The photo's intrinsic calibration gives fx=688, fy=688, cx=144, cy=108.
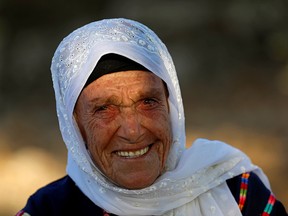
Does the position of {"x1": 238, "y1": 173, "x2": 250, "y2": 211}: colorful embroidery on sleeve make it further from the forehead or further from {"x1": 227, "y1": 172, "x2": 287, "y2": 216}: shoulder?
the forehead

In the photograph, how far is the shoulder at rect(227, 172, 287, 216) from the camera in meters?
2.89

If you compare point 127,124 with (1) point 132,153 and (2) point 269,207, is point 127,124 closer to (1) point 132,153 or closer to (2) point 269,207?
(1) point 132,153

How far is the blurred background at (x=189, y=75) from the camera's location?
662 centimetres

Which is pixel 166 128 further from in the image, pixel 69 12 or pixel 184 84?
pixel 69 12

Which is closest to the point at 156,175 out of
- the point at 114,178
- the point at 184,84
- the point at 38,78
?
the point at 114,178

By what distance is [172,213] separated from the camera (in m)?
2.88

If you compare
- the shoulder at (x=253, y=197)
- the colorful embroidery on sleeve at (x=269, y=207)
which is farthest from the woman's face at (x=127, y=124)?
the colorful embroidery on sleeve at (x=269, y=207)

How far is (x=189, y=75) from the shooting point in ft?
27.9

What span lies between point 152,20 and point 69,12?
135cm

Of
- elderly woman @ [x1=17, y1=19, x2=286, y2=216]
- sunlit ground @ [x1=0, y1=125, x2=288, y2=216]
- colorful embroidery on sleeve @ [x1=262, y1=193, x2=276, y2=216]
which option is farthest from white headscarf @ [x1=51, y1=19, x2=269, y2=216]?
sunlit ground @ [x1=0, y1=125, x2=288, y2=216]

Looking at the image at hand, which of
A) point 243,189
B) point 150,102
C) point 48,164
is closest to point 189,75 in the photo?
point 48,164

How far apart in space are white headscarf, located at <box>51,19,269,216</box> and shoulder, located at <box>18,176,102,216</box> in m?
0.04

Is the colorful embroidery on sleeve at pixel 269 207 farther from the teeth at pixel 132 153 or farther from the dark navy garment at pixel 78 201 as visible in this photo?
the teeth at pixel 132 153

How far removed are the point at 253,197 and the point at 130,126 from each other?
658 millimetres
